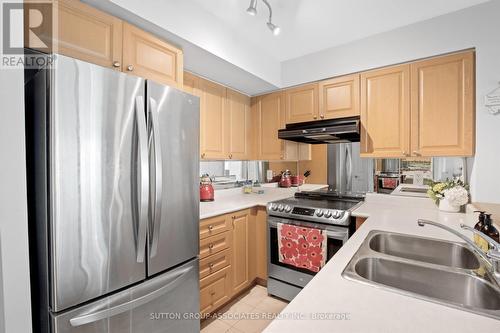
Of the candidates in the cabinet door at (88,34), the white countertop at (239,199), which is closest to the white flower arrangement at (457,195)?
the white countertop at (239,199)

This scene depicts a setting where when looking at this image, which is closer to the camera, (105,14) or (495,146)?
(105,14)

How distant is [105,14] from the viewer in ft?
4.58

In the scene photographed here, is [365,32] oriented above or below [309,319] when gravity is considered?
above

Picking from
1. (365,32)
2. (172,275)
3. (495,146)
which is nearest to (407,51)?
(365,32)

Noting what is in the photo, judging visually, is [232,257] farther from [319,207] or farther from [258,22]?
[258,22]

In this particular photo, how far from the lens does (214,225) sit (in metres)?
1.91

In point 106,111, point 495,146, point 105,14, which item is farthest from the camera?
point 495,146

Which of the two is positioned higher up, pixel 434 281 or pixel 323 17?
pixel 323 17

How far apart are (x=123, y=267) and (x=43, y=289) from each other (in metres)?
0.30

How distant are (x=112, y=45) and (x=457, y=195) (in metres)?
2.63

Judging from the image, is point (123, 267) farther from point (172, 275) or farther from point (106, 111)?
point (106, 111)

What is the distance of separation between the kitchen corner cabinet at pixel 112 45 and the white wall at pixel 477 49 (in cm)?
181

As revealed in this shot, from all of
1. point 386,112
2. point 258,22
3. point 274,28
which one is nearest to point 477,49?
point 386,112

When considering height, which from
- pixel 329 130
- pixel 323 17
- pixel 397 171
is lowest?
pixel 397 171
